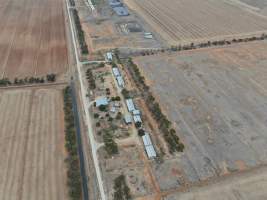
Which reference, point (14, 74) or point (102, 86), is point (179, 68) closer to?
point (102, 86)

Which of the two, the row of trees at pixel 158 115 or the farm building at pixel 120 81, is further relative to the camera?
the farm building at pixel 120 81

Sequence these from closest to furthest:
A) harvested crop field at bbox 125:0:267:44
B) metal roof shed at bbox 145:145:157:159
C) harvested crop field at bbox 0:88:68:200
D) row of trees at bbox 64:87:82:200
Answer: row of trees at bbox 64:87:82:200, harvested crop field at bbox 0:88:68:200, metal roof shed at bbox 145:145:157:159, harvested crop field at bbox 125:0:267:44

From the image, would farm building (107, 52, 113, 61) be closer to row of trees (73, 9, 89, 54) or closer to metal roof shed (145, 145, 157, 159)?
row of trees (73, 9, 89, 54)

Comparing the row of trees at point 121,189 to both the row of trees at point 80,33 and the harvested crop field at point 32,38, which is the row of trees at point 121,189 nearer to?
the harvested crop field at point 32,38

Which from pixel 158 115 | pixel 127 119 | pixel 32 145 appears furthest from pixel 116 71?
pixel 32 145

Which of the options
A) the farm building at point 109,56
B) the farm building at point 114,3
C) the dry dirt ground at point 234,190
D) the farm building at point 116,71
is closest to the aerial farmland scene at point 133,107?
the dry dirt ground at point 234,190

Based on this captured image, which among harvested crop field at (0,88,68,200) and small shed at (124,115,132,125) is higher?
small shed at (124,115,132,125)

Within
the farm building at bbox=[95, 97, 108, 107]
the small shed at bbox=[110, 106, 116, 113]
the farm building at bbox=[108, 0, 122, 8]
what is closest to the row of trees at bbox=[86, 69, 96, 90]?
the farm building at bbox=[95, 97, 108, 107]
